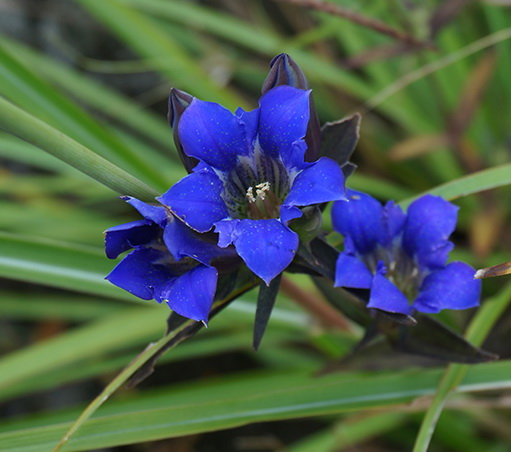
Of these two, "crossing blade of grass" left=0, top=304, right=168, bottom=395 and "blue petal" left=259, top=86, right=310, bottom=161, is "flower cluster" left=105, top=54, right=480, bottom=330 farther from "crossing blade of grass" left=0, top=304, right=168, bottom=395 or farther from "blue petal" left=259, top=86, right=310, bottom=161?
"crossing blade of grass" left=0, top=304, right=168, bottom=395

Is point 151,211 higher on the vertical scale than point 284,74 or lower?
lower

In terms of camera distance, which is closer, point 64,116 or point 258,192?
point 258,192

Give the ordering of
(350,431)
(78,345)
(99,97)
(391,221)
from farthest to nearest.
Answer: (99,97) → (350,431) → (78,345) → (391,221)

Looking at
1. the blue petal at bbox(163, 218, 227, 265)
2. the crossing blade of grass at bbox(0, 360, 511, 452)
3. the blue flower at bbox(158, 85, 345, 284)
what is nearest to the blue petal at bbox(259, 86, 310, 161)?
the blue flower at bbox(158, 85, 345, 284)

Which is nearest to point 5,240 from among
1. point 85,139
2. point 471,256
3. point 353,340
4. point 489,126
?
point 85,139

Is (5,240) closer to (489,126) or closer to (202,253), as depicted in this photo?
(202,253)

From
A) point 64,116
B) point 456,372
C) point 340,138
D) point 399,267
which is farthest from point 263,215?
point 64,116

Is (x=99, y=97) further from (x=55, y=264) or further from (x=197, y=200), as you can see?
(x=197, y=200)
